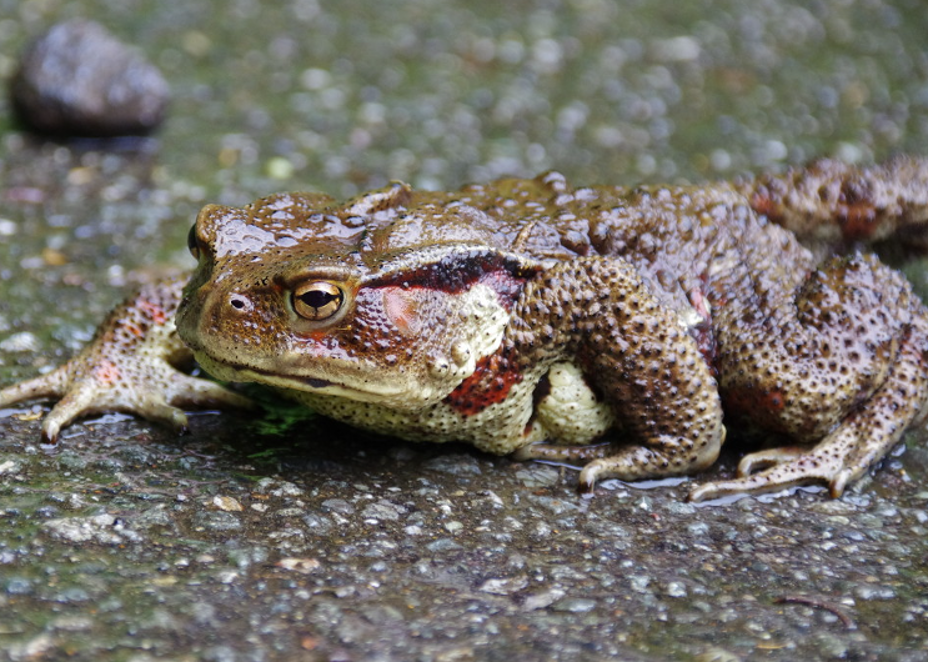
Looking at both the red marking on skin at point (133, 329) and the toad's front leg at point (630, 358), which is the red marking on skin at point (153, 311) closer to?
the red marking on skin at point (133, 329)

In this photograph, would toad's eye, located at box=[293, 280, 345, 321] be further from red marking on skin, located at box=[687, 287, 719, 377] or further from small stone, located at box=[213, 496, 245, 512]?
red marking on skin, located at box=[687, 287, 719, 377]

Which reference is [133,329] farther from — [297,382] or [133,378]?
[297,382]

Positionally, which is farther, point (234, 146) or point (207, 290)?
point (234, 146)

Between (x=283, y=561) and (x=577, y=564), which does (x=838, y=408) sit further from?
(x=283, y=561)

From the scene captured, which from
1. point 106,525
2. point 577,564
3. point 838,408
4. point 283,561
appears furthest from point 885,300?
point 106,525

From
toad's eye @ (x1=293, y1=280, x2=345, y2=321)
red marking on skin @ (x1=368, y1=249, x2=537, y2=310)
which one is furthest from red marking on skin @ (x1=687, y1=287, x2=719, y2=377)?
toad's eye @ (x1=293, y1=280, x2=345, y2=321)

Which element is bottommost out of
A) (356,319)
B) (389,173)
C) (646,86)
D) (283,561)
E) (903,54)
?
(283,561)
